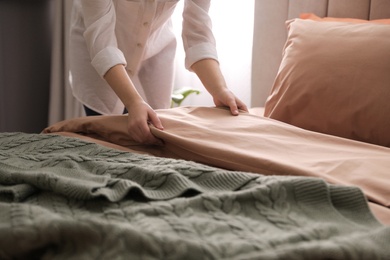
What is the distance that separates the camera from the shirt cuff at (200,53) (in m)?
1.67

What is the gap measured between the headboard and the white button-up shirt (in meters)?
0.46

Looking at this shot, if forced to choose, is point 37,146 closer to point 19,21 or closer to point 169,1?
point 169,1

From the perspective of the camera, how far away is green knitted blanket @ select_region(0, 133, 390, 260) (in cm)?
64

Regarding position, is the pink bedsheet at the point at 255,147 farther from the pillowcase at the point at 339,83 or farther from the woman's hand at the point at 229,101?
the pillowcase at the point at 339,83

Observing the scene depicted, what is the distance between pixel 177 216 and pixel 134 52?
1142 millimetres

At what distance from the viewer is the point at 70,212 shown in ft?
2.54

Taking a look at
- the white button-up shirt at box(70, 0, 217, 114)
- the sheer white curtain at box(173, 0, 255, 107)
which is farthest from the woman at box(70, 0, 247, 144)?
the sheer white curtain at box(173, 0, 255, 107)

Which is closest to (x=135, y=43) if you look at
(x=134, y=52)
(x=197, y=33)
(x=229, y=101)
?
(x=134, y=52)

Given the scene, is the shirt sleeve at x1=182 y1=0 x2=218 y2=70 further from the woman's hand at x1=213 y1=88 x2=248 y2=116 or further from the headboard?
the headboard

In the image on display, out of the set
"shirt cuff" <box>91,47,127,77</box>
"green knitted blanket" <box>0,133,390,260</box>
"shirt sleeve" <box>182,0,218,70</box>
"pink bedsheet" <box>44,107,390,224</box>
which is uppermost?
"shirt sleeve" <box>182,0,218,70</box>

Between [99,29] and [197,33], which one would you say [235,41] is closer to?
[197,33]

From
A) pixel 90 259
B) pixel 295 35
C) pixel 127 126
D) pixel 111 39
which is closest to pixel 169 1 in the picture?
pixel 111 39

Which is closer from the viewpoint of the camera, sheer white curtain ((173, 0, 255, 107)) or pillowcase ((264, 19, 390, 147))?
pillowcase ((264, 19, 390, 147))

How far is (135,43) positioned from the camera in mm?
1791
